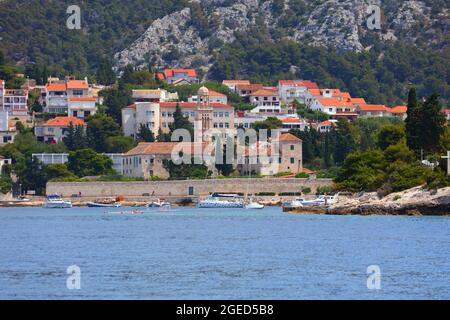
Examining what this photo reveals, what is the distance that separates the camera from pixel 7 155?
115312 mm

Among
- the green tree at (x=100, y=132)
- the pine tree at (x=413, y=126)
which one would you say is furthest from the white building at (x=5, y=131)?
the pine tree at (x=413, y=126)

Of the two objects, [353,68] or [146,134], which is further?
[353,68]

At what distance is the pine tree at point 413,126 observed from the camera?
7556 centimetres

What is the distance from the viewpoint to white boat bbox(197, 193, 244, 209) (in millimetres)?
96375

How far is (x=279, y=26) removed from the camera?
190 meters

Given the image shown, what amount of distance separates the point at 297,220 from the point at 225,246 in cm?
1975

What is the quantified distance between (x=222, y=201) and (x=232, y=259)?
5216 cm

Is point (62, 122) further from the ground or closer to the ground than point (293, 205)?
further from the ground

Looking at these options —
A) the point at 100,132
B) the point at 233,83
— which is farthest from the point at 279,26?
the point at 100,132

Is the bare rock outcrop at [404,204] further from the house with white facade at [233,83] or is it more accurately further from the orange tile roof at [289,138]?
the house with white facade at [233,83]

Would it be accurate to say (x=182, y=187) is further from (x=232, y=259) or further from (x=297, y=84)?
(x=232, y=259)

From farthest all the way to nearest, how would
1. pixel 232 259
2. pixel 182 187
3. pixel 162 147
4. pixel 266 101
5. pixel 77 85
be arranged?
pixel 266 101
pixel 77 85
pixel 162 147
pixel 182 187
pixel 232 259
